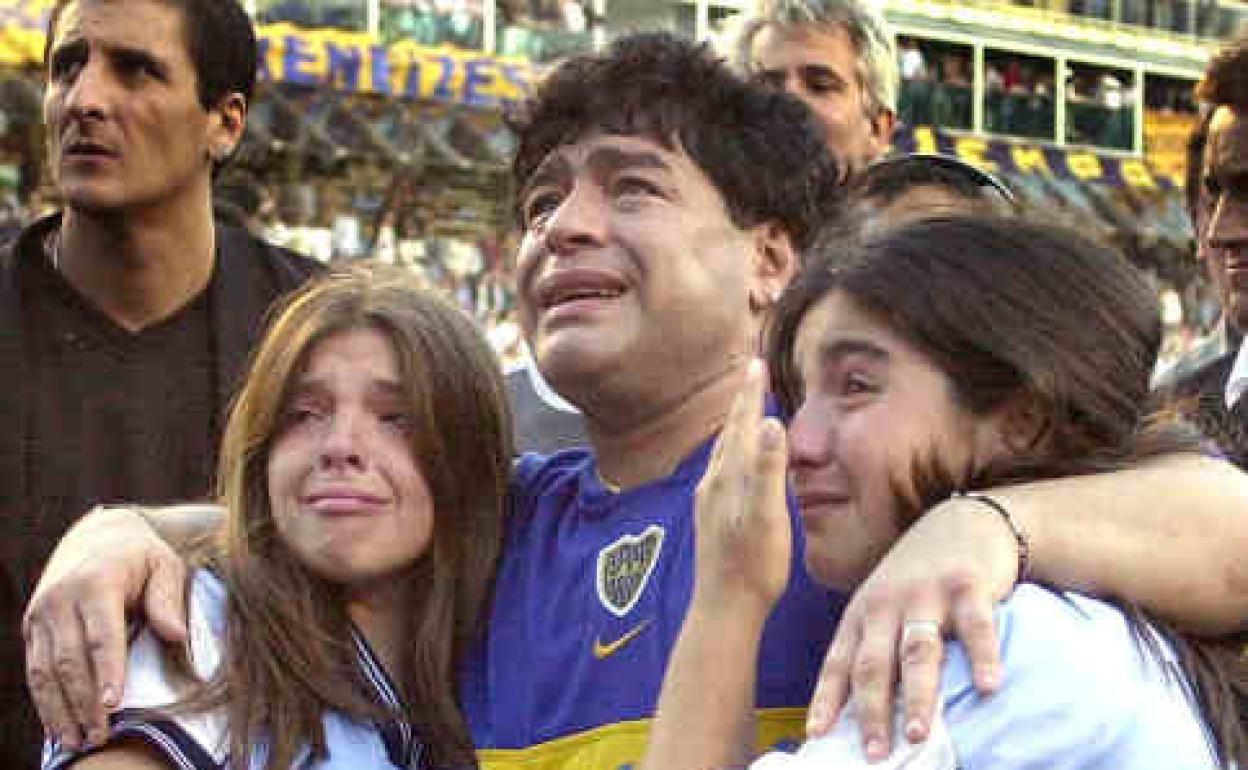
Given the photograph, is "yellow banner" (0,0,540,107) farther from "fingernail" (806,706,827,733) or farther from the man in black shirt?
"fingernail" (806,706,827,733)

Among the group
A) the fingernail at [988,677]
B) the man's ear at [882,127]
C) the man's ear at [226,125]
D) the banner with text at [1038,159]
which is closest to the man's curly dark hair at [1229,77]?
the man's ear at [882,127]

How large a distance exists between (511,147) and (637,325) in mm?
580

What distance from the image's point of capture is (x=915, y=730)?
1.67m

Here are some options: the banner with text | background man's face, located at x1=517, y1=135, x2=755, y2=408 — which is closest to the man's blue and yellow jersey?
background man's face, located at x1=517, y1=135, x2=755, y2=408

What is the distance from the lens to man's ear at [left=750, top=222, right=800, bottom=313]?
263 cm

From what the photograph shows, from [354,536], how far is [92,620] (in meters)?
0.35

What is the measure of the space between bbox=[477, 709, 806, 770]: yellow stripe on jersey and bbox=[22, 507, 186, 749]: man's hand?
1.43 ft

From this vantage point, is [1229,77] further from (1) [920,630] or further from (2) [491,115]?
(2) [491,115]

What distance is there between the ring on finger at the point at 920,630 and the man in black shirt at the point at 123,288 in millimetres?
2011

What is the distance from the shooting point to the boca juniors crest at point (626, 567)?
232cm

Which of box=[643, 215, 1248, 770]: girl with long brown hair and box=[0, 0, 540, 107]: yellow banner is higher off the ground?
box=[0, 0, 540, 107]: yellow banner

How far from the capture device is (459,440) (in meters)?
2.59

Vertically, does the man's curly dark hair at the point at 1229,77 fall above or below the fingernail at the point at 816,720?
above

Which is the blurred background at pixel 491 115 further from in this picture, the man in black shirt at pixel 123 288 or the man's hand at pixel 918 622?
the man's hand at pixel 918 622
